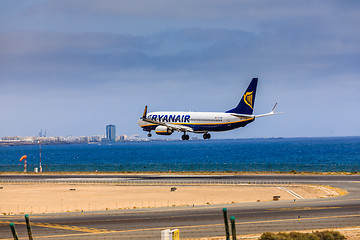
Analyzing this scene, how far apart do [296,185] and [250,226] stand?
1692 inches

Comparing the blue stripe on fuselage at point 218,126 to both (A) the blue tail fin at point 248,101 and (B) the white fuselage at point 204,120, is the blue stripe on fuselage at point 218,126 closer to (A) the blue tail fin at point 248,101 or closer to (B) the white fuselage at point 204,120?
(B) the white fuselage at point 204,120

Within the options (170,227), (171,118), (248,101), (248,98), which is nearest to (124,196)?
(171,118)

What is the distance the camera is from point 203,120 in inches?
3536

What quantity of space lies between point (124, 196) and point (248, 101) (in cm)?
3134

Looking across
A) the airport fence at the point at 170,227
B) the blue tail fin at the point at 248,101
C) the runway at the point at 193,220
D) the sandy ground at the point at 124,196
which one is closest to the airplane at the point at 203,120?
the blue tail fin at the point at 248,101

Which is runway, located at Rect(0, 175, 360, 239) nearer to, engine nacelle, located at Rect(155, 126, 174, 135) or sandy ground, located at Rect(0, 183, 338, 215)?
sandy ground, located at Rect(0, 183, 338, 215)

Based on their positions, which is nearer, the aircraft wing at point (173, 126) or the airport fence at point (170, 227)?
the airport fence at point (170, 227)

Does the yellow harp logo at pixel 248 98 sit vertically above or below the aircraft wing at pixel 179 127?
above

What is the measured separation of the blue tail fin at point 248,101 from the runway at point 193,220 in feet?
110

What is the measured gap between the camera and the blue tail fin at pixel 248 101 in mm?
91062

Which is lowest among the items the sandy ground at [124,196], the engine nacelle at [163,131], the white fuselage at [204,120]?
the sandy ground at [124,196]

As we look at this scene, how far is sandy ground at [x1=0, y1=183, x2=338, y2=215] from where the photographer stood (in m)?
62.7

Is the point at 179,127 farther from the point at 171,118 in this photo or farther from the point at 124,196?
the point at 124,196

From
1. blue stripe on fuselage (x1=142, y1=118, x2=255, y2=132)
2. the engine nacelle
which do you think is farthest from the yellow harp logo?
the engine nacelle
